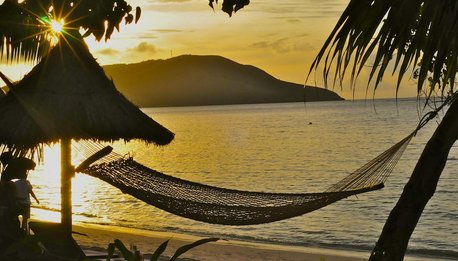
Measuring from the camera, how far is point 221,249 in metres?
12.2

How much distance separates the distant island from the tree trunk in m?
169

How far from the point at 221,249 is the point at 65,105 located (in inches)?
289

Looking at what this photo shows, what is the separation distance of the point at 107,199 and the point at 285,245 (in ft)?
33.3

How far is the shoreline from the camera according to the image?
1138 cm

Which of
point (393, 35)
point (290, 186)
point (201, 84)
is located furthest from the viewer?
point (201, 84)

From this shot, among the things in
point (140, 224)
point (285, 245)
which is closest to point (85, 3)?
point (285, 245)

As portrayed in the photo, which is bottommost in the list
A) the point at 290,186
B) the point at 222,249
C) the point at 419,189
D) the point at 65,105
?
the point at 290,186

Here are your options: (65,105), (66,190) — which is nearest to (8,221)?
(66,190)

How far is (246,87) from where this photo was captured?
180875 mm

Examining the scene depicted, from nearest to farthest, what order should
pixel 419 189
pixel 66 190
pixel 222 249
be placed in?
pixel 419 189, pixel 66 190, pixel 222 249

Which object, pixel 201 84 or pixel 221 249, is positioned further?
pixel 201 84

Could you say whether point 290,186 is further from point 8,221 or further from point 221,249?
point 8,221

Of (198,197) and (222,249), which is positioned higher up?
(198,197)

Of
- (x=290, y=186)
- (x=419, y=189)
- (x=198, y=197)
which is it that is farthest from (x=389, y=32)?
(x=290, y=186)
